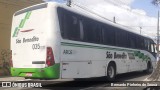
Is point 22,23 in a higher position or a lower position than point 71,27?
higher

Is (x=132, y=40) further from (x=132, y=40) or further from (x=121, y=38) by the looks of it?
(x=121, y=38)

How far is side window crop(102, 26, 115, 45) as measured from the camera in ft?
51.9

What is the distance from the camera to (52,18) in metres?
12.0

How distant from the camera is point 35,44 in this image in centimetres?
1232

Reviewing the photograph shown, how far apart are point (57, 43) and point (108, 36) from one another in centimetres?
504

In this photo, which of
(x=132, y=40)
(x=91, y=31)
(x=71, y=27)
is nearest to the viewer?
(x=71, y=27)

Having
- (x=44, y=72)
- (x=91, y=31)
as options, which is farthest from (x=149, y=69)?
→ (x=44, y=72)

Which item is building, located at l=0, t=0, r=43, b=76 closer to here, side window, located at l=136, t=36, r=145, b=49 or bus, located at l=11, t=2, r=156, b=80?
bus, located at l=11, t=2, r=156, b=80

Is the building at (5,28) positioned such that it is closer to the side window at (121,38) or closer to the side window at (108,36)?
the side window at (121,38)

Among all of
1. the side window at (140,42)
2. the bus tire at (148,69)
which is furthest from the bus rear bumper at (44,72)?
the bus tire at (148,69)

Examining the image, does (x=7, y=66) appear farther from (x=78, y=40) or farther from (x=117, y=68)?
(x=78, y=40)

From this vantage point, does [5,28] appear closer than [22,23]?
No

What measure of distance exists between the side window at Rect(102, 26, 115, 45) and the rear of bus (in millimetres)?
4373

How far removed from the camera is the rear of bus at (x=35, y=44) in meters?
11.8
